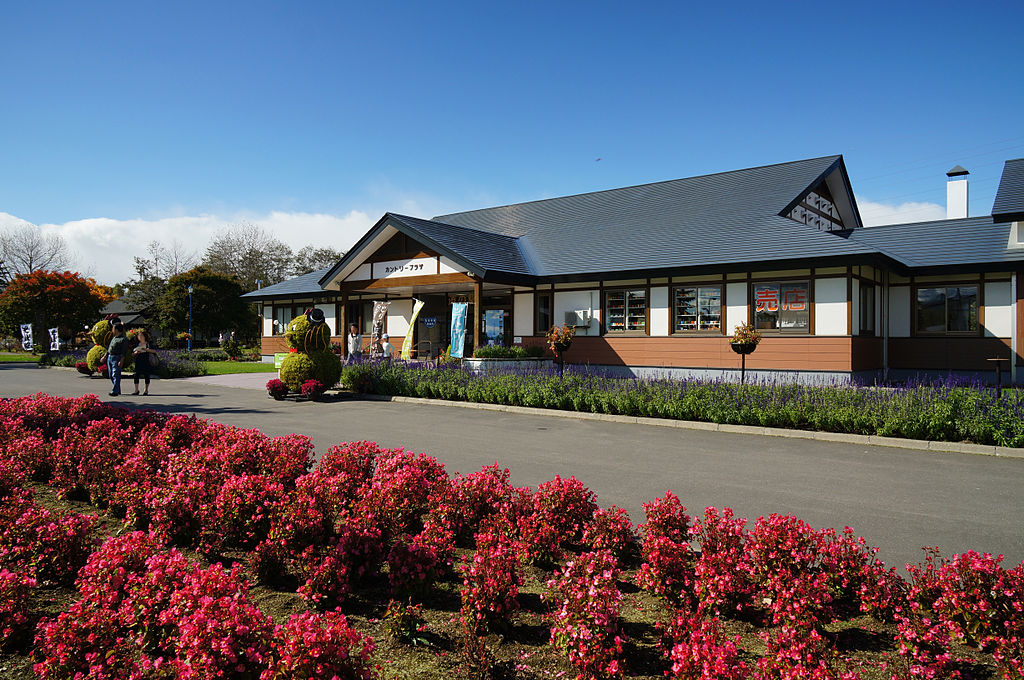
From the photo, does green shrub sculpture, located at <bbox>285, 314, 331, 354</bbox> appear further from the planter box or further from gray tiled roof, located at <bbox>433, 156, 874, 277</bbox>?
gray tiled roof, located at <bbox>433, 156, 874, 277</bbox>

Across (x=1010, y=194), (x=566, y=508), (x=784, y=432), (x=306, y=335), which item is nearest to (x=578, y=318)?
(x=306, y=335)

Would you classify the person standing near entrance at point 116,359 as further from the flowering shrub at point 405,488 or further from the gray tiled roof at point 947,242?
the gray tiled roof at point 947,242

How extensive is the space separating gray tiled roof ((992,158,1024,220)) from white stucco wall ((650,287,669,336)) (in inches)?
367

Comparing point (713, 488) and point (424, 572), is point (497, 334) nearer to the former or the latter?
point (713, 488)

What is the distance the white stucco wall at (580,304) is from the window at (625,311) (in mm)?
380

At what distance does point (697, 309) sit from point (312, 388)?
40.2 ft

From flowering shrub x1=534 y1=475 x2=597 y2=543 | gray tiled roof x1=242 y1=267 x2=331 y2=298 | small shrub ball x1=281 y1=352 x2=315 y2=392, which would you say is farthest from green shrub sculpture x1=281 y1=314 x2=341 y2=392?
flowering shrub x1=534 y1=475 x2=597 y2=543

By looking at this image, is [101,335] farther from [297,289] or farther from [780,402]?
[780,402]

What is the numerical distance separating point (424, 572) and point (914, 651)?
267 centimetres

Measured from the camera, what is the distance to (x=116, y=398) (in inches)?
683

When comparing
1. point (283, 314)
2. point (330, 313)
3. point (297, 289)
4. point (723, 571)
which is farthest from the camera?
point (283, 314)

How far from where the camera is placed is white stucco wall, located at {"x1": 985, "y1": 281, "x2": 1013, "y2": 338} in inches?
705

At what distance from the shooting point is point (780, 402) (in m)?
11.8

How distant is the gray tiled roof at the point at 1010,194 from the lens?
678 inches
